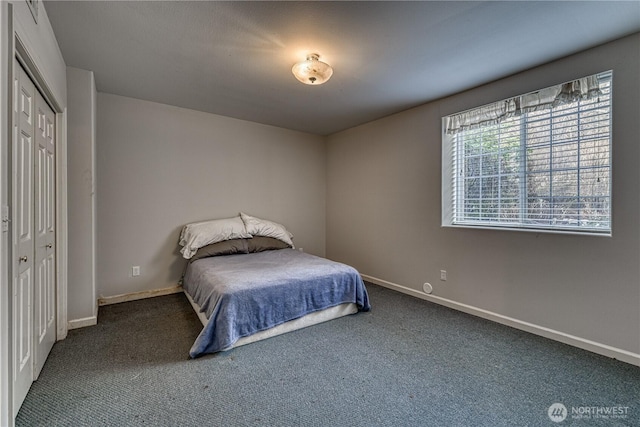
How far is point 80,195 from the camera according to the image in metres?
2.58

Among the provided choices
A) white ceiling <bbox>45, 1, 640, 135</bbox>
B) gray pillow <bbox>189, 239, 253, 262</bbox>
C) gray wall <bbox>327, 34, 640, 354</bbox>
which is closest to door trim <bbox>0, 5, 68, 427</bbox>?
white ceiling <bbox>45, 1, 640, 135</bbox>

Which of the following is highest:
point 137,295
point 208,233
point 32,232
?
point 32,232

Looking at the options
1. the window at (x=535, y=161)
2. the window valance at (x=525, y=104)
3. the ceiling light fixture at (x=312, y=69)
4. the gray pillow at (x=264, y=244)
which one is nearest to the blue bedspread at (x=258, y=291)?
the gray pillow at (x=264, y=244)

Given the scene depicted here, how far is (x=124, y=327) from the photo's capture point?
2635mm

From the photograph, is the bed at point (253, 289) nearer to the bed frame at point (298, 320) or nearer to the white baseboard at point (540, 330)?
the bed frame at point (298, 320)

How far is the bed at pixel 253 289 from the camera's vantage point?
226 centimetres

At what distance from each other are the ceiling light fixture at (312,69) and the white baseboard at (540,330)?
2674 mm

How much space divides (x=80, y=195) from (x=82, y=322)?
1172mm

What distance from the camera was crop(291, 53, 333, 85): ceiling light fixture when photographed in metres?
2.22

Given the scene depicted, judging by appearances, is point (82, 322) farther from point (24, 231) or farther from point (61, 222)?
point (24, 231)

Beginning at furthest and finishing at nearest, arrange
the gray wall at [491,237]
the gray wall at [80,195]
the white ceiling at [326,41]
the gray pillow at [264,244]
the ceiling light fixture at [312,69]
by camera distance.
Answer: the gray pillow at [264,244] < the gray wall at [80,195] < the ceiling light fixture at [312,69] < the gray wall at [491,237] < the white ceiling at [326,41]
